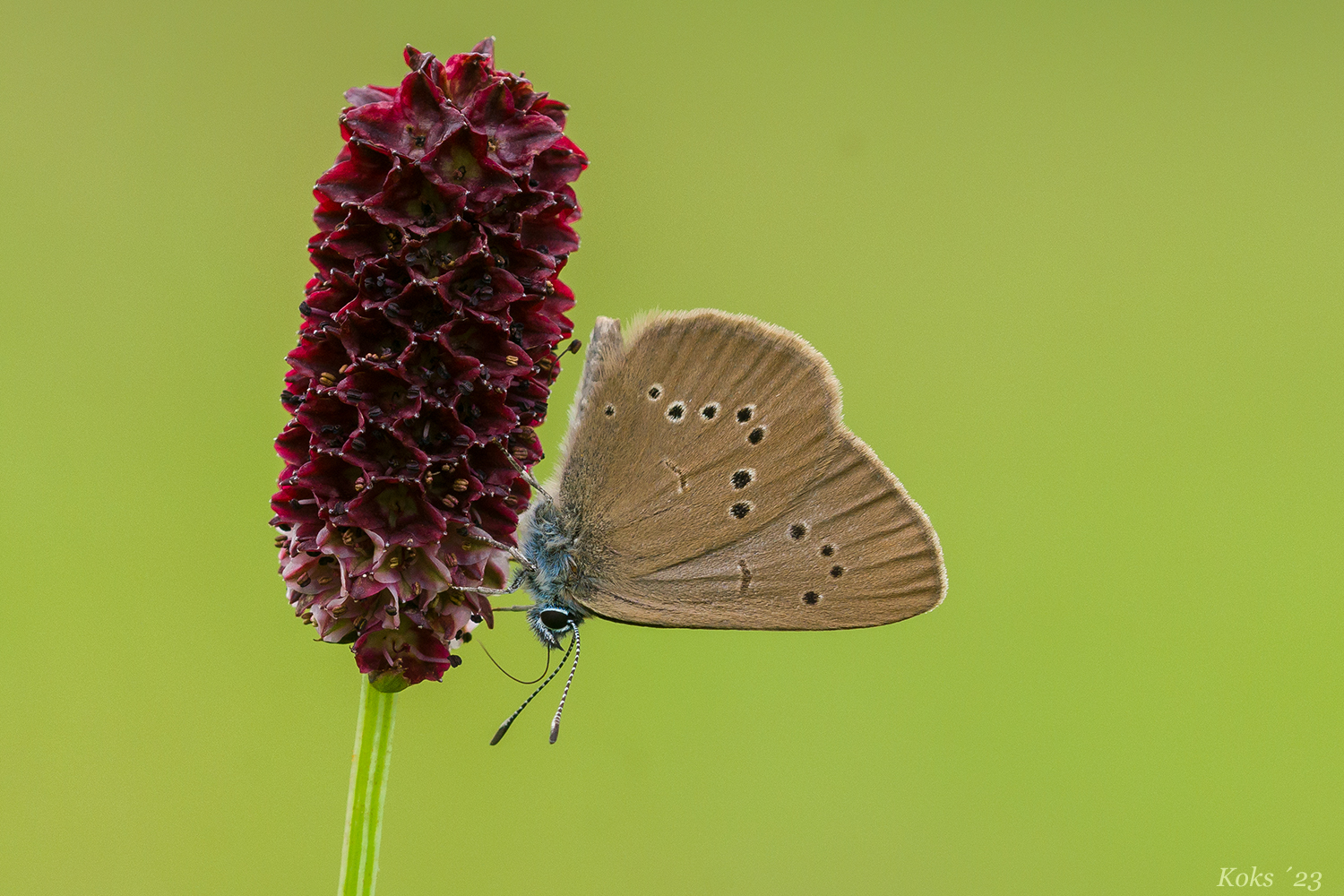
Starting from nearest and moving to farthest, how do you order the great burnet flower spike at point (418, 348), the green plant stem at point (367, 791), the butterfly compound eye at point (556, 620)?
the green plant stem at point (367, 791) < the great burnet flower spike at point (418, 348) < the butterfly compound eye at point (556, 620)

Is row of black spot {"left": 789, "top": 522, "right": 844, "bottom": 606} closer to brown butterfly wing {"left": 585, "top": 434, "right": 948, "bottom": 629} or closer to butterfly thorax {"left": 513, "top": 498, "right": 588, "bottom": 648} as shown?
brown butterfly wing {"left": 585, "top": 434, "right": 948, "bottom": 629}

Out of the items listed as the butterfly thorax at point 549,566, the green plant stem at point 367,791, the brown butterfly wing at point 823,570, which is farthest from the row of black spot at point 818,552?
the green plant stem at point 367,791

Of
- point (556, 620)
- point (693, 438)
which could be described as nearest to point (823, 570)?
point (693, 438)

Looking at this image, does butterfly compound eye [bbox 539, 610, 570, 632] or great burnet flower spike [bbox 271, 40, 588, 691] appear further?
butterfly compound eye [bbox 539, 610, 570, 632]

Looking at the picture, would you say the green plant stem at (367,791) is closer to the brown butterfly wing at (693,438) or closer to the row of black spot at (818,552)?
the brown butterfly wing at (693,438)

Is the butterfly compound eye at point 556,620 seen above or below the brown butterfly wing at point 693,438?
below

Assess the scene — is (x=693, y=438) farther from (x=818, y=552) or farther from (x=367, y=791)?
(x=367, y=791)

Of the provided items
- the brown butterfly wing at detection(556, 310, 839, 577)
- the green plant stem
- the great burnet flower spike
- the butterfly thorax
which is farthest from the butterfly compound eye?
the green plant stem
